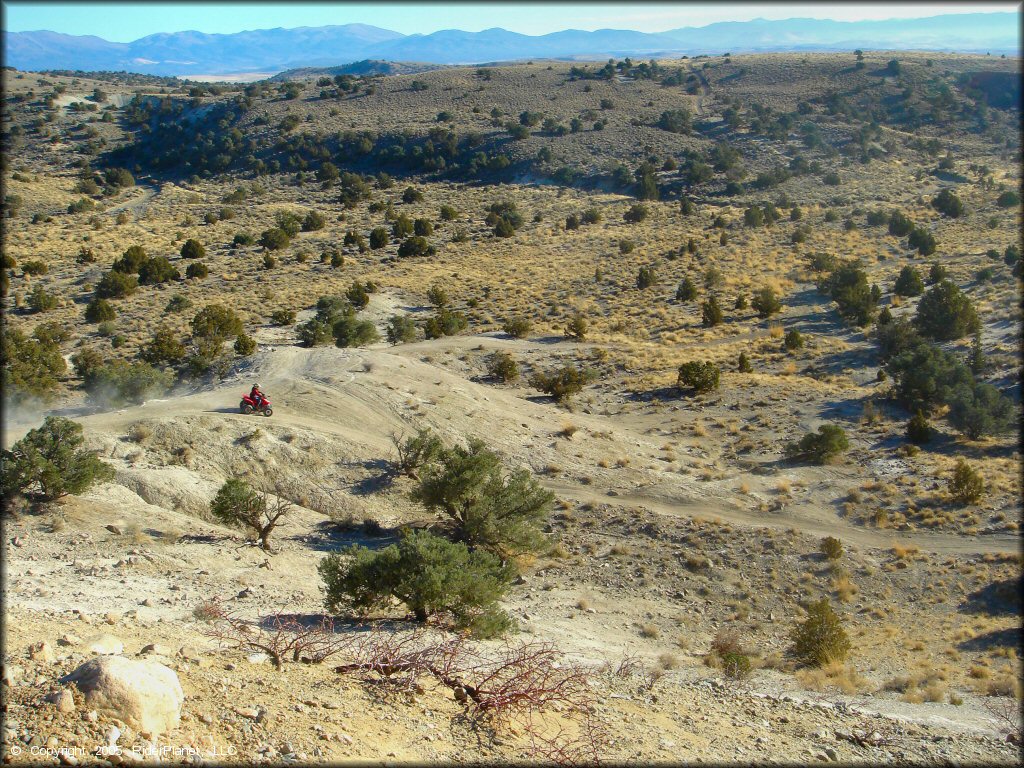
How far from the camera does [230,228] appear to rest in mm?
53531

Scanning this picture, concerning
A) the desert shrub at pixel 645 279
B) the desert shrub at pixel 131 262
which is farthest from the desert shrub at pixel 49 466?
the desert shrub at pixel 645 279

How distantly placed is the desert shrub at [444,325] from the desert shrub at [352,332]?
2.53 metres

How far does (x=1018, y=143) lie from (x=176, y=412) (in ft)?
263

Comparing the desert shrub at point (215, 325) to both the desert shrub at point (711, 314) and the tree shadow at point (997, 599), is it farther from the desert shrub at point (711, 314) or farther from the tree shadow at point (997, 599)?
the tree shadow at point (997, 599)

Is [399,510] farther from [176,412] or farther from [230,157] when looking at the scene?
[230,157]

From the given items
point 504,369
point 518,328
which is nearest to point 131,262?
point 518,328

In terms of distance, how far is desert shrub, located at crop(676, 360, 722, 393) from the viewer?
2653cm

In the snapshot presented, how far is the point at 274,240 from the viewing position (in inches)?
1893

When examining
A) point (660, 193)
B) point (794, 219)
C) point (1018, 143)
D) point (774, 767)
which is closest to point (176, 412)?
point (774, 767)

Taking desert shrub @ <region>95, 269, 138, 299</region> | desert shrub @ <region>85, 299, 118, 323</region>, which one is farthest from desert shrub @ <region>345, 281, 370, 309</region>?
desert shrub @ <region>95, 269, 138, 299</region>

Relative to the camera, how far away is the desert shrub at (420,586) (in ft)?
37.0

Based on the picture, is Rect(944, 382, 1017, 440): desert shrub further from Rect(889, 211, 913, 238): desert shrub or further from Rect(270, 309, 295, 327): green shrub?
Rect(889, 211, 913, 238): desert shrub

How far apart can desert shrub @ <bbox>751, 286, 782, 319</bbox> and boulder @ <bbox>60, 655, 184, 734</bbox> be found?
34.2 metres

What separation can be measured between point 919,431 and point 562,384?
38.8ft
